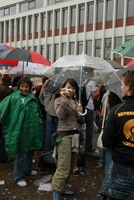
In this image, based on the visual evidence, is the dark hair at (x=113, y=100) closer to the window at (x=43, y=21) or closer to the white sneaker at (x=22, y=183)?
the white sneaker at (x=22, y=183)

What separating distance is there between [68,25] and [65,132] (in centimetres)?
2862

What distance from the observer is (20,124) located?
15.6 feet

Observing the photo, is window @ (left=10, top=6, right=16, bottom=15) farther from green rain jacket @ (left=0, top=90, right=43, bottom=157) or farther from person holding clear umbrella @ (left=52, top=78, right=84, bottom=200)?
person holding clear umbrella @ (left=52, top=78, right=84, bottom=200)

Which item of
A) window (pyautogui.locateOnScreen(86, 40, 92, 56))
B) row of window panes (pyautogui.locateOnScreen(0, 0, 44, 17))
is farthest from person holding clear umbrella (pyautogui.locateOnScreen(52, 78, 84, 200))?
row of window panes (pyautogui.locateOnScreen(0, 0, 44, 17))

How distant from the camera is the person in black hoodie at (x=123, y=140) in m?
2.74

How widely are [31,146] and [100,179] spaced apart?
1.41 metres

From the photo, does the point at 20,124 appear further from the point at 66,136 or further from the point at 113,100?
the point at 113,100

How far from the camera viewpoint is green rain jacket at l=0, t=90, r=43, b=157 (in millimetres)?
4758

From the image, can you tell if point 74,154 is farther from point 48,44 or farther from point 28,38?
point 28,38

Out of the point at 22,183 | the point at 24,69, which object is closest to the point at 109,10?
the point at 24,69

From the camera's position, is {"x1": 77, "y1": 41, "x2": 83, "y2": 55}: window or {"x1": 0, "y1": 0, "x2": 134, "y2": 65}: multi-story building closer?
{"x1": 0, "y1": 0, "x2": 134, "y2": 65}: multi-story building

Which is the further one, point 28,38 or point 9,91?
point 28,38

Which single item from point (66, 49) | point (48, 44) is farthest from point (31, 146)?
point (48, 44)

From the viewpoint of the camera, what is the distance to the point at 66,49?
3231cm
